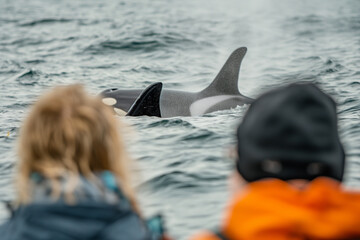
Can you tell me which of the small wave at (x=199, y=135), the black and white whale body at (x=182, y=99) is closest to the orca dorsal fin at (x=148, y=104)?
the black and white whale body at (x=182, y=99)

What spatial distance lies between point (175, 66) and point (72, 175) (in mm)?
13100

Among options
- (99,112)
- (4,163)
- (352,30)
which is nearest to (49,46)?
(352,30)

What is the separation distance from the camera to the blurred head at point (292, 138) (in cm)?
247

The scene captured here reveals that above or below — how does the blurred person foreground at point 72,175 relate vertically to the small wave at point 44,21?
above

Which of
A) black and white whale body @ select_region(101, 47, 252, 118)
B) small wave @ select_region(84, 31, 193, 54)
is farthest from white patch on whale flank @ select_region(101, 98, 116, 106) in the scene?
small wave @ select_region(84, 31, 193, 54)

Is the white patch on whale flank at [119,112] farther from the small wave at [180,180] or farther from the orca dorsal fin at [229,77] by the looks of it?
the small wave at [180,180]

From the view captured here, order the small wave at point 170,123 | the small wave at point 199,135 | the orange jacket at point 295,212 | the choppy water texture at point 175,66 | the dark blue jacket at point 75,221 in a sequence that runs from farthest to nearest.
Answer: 1. the small wave at point 170,123
2. the small wave at point 199,135
3. the choppy water texture at point 175,66
4. the dark blue jacket at point 75,221
5. the orange jacket at point 295,212

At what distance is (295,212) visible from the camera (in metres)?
2.37

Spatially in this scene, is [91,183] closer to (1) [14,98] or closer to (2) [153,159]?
(2) [153,159]

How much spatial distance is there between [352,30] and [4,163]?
16461 millimetres

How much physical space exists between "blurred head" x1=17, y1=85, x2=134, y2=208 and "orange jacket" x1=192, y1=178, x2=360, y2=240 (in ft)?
2.37

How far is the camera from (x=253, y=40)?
2206cm

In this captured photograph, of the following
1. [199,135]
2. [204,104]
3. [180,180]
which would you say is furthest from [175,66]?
[180,180]

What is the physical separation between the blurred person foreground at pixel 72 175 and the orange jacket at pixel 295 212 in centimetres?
60
